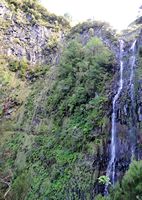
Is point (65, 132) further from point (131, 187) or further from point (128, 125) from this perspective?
point (131, 187)

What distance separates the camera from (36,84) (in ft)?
101

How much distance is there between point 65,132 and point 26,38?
16.4 meters

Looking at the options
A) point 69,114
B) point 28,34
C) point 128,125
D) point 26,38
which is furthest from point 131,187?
point 28,34

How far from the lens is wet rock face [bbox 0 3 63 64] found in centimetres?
3384

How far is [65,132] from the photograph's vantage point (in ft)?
70.2

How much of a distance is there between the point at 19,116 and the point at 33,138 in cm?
439

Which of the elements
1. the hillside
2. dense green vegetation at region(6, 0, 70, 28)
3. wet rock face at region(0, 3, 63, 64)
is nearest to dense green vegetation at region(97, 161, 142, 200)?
the hillside

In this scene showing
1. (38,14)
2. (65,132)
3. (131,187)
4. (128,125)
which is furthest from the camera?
(38,14)

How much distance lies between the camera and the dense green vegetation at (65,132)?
18.1m

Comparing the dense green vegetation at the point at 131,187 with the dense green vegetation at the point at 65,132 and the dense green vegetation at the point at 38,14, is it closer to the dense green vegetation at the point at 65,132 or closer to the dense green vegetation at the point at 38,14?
the dense green vegetation at the point at 65,132

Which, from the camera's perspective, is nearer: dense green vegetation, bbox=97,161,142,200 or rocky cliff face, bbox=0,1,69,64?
dense green vegetation, bbox=97,161,142,200

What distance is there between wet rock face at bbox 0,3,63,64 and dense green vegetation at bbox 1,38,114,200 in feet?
20.3

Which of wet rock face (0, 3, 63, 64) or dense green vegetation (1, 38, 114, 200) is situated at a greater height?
wet rock face (0, 3, 63, 64)

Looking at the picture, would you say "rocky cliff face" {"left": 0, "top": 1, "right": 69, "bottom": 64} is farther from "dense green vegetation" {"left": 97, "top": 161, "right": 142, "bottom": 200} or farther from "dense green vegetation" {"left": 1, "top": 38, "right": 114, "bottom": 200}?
"dense green vegetation" {"left": 97, "top": 161, "right": 142, "bottom": 200}
